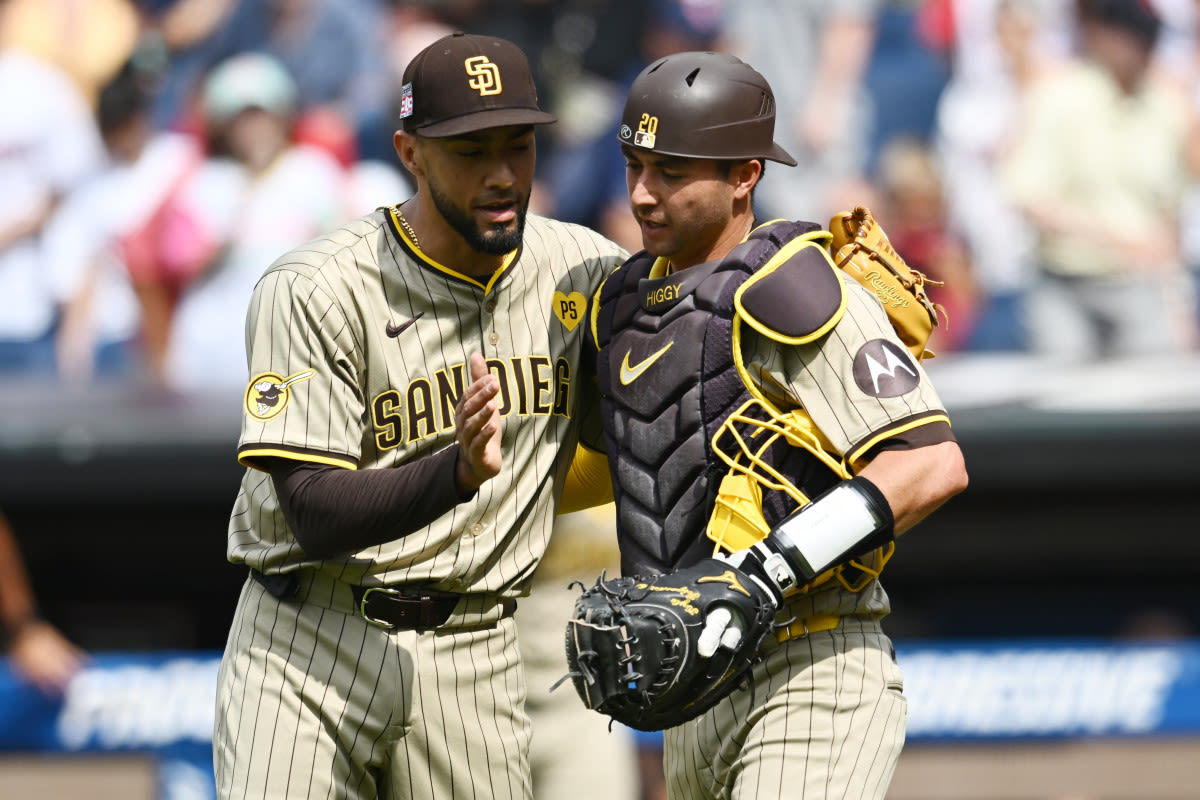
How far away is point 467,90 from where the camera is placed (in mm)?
3037

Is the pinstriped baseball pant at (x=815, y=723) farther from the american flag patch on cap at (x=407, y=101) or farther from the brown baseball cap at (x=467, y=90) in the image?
the american flag patch on cap at (x=407, y=101)

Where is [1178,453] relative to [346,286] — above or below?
below

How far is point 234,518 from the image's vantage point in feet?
10.8

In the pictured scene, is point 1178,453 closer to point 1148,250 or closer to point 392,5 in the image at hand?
point 1148,250

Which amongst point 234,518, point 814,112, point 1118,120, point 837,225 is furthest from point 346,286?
point 1118,120

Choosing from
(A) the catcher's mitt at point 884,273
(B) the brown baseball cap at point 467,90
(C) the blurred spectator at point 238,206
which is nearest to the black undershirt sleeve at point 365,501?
(B) the brown baseball cap at point 467,90

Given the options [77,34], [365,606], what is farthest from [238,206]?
[365,606]

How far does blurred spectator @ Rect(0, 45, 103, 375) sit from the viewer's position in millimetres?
7133

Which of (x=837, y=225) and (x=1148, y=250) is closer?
(x=837, y=225)

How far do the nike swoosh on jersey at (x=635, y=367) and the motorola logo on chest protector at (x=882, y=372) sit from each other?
0.35m

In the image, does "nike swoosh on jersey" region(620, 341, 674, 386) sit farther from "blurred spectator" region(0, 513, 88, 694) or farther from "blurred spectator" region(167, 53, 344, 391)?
"blurred spectator" region(167, 53, 344, 391)

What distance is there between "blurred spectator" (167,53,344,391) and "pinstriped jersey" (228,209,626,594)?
3.88m

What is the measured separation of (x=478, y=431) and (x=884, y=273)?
2.80ft

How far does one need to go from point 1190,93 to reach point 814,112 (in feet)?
5.41
